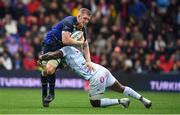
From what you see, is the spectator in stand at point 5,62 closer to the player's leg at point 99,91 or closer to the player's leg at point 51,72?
the player's leg at point 51,72

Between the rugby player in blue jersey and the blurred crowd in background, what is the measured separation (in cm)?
956

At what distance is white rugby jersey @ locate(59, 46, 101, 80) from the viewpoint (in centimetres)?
1619

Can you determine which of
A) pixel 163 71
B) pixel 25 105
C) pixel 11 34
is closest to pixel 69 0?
pixel 11 34

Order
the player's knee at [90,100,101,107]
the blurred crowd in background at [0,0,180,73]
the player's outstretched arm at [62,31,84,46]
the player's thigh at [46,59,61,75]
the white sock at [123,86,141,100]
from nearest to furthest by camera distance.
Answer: the player's outstretched arm at [62,31,84,46], the white sock at [123,86,141,100], the player's knee at [90,100,101,107], the player's thigh at [46,59,61,75], the blurred crowd in background at [0,0,180,73]

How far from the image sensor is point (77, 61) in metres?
16.3

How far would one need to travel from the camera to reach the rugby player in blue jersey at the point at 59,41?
627 inches

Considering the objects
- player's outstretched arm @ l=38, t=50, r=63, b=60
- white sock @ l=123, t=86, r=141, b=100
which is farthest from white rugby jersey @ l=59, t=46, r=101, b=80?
white sock @ l=123, t=86, r=141, b=100

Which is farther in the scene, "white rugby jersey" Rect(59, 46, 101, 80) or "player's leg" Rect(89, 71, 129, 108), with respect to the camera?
"white rugby jersey" Rect(59, 46, 101, 80)

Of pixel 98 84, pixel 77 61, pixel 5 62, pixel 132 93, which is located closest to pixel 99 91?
pixel 98 84

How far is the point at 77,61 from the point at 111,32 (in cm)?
1200

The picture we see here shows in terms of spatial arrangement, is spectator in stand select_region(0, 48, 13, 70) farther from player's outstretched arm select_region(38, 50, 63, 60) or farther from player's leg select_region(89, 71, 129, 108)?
player's leg select_region(89, 71, 129, 108)

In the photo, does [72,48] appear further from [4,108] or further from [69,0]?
[69,0]

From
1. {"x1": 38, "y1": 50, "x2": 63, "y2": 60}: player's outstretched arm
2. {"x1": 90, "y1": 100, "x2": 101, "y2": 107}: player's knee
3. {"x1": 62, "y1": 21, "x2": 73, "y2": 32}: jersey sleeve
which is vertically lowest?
{"x1": 90, "y1": 100, "x2": 101, "y2": 107}: player's knee

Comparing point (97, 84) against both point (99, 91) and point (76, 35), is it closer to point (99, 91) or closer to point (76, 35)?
point (99, 91)
